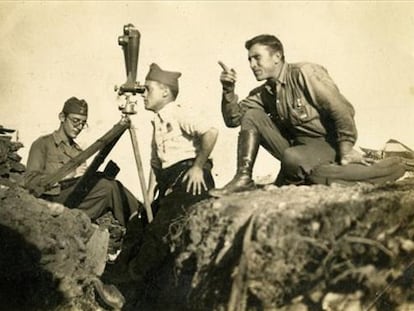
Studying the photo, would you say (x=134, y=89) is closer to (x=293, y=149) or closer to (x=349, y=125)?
(x=293, y=149)

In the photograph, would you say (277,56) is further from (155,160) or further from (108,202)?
(108,202)

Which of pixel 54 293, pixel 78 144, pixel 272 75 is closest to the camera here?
pixel 54 293

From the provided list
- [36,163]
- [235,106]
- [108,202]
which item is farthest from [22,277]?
[235,106]

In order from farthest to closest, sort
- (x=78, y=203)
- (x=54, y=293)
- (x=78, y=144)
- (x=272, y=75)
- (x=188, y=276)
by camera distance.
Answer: (x=78, y=144)
(x=78, y=203)
(x=272, y=75)
(x=54, y=293)
(x=188, y=276)

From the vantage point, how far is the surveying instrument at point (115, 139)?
4.32 m

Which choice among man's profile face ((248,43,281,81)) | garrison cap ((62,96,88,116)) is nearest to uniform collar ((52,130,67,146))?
garrison cap ((62,96,88,116))

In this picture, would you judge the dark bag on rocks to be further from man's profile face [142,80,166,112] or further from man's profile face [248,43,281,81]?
man's profile face [142,80,166,112]

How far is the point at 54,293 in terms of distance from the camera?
3850 mm

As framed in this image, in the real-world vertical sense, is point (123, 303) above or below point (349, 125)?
below

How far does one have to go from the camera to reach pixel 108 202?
4.79 metres

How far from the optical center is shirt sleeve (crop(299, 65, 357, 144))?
13.1 feet

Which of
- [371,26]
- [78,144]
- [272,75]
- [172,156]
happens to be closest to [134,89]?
[172,156]

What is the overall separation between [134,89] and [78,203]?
0.98 meters

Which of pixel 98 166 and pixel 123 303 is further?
pixel 98 166
